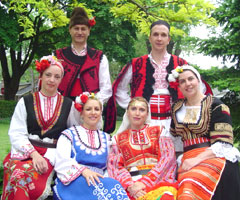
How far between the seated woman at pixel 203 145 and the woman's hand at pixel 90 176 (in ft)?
2.35

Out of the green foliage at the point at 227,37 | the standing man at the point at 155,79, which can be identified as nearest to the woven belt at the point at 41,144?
the standing man at the point at 155,79

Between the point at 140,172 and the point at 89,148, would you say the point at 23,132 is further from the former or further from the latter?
the point at 140,172

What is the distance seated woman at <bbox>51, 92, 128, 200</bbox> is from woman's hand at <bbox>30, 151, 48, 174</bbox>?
0.11 meters

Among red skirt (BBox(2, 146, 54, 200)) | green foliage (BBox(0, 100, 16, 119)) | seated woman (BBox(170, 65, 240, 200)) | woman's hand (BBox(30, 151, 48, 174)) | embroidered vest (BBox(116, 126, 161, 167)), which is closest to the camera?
seated woman (BBox(170, 65, 240, 200))

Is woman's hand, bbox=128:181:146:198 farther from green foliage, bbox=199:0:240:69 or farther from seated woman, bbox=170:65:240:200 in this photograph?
green foliage, bbox=199:0:240:69

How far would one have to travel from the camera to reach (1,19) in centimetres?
984

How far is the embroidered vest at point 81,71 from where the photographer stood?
3508 mm

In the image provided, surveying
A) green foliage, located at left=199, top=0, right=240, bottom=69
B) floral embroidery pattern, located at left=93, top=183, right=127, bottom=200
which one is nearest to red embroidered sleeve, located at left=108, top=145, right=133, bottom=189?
floral embroidery pattern, located at left=93, top=183, right=127, bottom=200

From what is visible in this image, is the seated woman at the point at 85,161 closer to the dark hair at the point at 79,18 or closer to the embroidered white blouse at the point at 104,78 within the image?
the embroidered white blouse at the point at 104,78

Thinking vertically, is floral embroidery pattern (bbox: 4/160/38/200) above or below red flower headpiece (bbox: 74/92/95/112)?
below

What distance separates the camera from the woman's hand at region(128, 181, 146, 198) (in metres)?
2.57

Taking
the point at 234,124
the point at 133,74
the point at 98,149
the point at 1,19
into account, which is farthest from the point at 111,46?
the point at 98,149

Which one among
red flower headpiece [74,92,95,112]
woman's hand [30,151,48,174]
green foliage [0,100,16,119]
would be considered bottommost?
green foliage [0,100,16,119]

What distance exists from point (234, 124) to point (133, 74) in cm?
263
